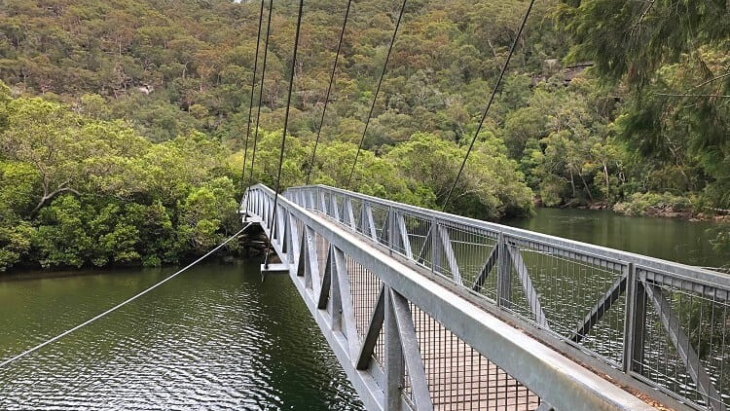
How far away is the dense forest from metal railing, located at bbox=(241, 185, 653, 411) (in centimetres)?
326

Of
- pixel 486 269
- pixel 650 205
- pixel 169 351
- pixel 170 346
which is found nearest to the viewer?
pixel 486 269

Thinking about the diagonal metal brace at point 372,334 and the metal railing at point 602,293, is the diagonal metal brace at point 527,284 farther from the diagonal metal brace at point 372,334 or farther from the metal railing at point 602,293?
the diagonal metal brace at point 372,334

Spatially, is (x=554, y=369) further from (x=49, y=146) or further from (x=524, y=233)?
(x=49, y=146)

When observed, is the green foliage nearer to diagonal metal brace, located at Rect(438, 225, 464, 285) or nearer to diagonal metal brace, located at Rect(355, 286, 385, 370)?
diagonal metal brace, located at Rect(438, 225, 464, 285)

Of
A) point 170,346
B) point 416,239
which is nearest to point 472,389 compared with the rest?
point 416,239

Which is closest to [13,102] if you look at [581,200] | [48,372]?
[48,372]

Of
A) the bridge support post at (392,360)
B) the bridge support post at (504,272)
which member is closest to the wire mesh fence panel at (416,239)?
the bridge support post at (504,272)

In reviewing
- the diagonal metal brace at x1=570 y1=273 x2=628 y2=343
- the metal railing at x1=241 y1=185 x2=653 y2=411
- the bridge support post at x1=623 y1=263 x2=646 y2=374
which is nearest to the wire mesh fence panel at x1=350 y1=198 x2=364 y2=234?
the metal railing at x1=241 y1=185 x2=653 y2=411

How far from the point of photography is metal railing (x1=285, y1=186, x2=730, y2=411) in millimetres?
2105

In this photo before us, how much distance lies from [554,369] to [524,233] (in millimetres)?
1475

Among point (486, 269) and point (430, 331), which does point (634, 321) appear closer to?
point (486, 269)

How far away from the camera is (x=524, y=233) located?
3158 mm

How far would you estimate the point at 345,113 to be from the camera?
6150 centimetres

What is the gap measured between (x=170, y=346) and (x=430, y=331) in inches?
415
